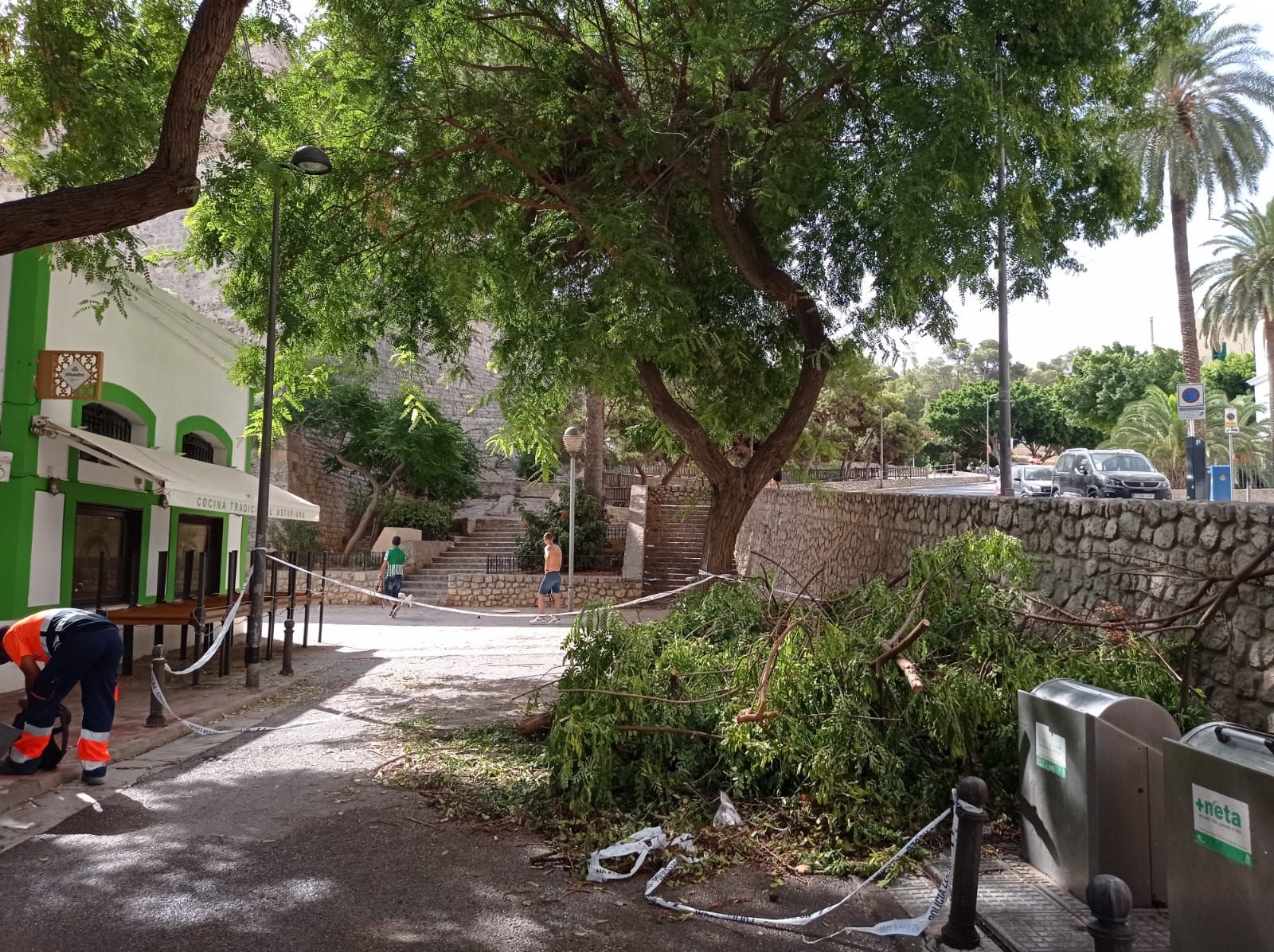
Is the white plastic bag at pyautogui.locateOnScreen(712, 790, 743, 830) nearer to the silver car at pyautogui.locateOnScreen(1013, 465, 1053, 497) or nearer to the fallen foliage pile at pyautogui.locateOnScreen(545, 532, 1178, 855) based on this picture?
the fallen foliage pile at pyautogui.locateOnScreen(545, 532, 1178, 855)

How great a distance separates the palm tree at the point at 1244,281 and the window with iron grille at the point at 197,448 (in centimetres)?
3281

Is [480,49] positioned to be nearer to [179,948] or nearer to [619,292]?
[619,292]

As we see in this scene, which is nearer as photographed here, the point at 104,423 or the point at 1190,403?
the point at 104,423

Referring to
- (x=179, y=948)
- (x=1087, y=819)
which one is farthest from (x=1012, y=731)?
(x=179, y=948)

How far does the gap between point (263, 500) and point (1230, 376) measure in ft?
187

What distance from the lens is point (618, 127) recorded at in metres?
11.1

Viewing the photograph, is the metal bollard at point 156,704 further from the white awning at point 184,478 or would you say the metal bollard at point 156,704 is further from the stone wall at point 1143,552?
the stone wall at point 1143,552

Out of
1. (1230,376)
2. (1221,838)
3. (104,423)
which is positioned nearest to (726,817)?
(1221,838)

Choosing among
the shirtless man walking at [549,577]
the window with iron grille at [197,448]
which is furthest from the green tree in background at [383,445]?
the window with iron grille at [197,448]

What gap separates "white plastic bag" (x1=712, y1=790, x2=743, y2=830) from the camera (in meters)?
5.35

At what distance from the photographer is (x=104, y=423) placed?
12.3 metres

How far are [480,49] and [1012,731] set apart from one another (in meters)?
9.39

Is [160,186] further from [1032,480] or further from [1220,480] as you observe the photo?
[1032,480]

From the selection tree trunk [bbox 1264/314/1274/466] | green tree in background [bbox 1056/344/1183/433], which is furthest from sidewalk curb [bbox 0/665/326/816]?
green tree in background [bbox 1056/344/1183/433]
